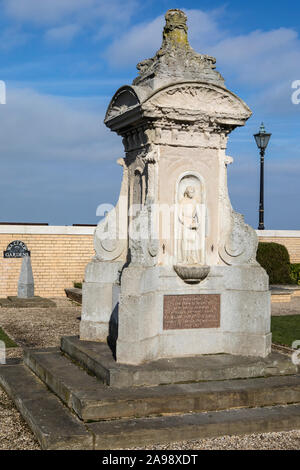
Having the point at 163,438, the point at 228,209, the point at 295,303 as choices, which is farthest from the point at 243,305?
the point at 295,303

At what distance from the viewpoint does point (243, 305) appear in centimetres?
702

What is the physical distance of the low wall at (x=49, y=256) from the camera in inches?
683

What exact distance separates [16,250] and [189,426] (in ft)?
42.4

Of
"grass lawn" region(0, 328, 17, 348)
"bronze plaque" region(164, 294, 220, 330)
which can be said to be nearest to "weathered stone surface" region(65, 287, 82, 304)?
"grass lawn" region(0, 328, 17, 348)

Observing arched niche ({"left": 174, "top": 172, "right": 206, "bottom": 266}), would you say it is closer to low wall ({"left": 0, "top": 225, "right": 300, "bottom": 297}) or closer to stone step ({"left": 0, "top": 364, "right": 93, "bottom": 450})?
stone step ({"left": 0, "top": 364, "right": 93, "bottom": 450})

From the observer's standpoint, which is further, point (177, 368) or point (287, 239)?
point (287, 239)

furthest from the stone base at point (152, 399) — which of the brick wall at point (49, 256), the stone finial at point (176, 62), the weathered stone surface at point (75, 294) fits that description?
the brick wall at point (49, 256)

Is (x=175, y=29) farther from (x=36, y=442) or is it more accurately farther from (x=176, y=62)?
(x=36, y=442)

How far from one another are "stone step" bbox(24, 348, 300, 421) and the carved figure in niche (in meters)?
1.54

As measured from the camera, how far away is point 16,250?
17453 mm

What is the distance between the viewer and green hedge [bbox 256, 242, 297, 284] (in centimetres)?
1880

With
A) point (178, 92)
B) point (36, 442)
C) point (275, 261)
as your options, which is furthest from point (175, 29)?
point (275, 261)

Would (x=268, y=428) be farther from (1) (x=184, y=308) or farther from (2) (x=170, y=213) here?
(2) (x=170, y=213)
